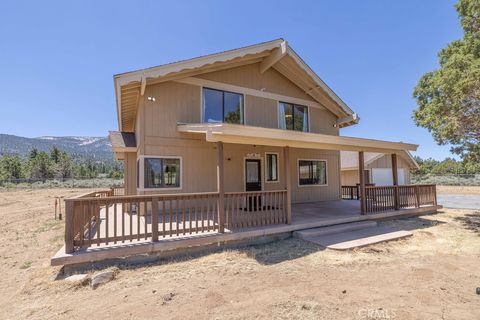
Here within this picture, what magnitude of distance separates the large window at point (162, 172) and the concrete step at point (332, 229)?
4.54 m

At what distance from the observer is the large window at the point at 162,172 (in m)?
8.63

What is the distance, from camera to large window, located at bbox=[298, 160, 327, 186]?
12.1 meters

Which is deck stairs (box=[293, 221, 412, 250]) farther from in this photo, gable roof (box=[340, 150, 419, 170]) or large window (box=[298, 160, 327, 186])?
gable roof (box=[340, 150, 419, 170])

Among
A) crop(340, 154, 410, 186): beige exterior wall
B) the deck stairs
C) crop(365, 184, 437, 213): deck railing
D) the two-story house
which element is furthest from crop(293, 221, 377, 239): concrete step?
crop(340, 154, 410, 186): beige exterior wall

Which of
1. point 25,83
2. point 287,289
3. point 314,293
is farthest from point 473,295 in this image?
point 25,83

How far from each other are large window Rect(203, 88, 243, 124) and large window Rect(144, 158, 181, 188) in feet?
7.02

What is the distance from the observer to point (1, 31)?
10.9m

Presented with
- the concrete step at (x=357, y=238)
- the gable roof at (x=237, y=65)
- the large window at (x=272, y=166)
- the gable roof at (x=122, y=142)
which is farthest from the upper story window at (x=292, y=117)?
the gable roof at (x=122, y=142)

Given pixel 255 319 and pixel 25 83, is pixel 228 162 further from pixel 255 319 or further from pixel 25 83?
pixel 25 83

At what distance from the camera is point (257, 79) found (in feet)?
36.1

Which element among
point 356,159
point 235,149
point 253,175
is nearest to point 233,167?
Answer: point 235,149

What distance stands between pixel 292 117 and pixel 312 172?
2.88 m

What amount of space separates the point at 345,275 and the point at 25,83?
29.2m

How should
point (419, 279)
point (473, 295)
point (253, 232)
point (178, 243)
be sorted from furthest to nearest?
point (253, 232)
point (178, 243)
point (419, 279)
point (473, 295)
